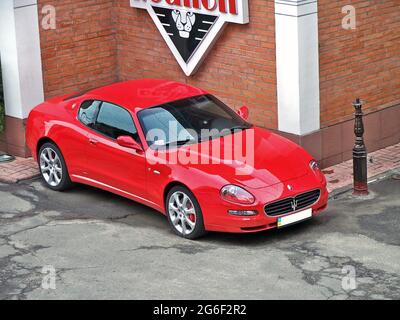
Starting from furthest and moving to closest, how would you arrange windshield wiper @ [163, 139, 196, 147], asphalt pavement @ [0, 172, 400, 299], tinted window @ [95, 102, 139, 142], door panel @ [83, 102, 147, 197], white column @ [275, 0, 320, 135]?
1. white column @ [275, 0, 320, 135]
2. tinted window @ [95, 102, 139, 142]
3. door panel @ [83, 102, 147, 197]
4. windshield wiper @ [163, 139, 196, 147]
5. asphalt pavement @ [0, 172, 400, 299]

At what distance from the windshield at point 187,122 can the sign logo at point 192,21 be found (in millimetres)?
1767

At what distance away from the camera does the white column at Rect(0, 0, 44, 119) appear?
15.5m

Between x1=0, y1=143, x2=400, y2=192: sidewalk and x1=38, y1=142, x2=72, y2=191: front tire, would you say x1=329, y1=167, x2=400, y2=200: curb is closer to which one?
x1=0, y1=143, x2=400, y2=192: sidewalk

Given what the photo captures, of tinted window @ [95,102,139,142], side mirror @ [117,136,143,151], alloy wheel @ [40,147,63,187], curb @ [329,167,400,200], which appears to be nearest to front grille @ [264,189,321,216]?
curb @ [329,167,400,200]

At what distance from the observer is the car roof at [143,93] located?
45.1ft

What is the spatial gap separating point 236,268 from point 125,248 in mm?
1504

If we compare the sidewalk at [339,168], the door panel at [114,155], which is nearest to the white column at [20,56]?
the sidewalk at [339,168]

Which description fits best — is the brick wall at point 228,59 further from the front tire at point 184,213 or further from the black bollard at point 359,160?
the front tire at point 184,213

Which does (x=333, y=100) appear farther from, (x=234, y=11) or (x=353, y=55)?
(x=234, y=11)

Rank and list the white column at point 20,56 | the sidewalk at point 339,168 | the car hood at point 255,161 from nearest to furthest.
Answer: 1. the car hood at point 255,161
2. the sidewalk at point 339,168
3. the white column at point 20,56

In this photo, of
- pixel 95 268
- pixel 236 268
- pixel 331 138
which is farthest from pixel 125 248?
pixel 331 138

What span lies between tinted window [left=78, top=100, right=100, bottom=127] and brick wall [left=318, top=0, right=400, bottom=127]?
3.31 meters

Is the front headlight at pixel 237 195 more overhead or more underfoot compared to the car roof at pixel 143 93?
more underfoot
